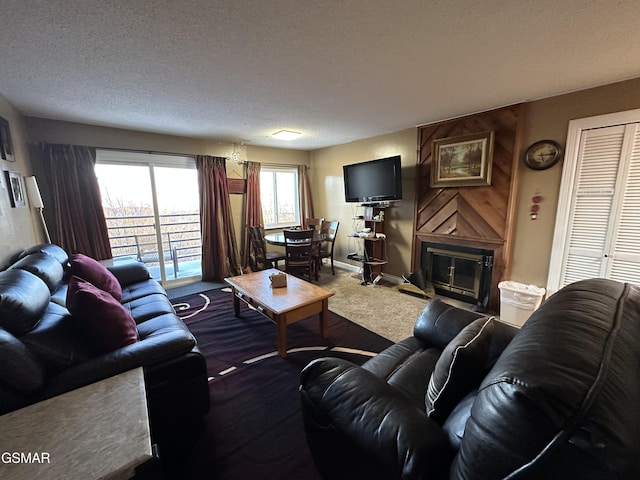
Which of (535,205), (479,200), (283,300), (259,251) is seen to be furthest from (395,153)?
(283,300)

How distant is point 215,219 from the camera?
4.42m

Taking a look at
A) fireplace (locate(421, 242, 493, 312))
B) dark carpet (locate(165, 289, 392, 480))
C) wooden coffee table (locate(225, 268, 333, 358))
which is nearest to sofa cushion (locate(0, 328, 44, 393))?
dark carpet (locate(165, 289, 392, 480))

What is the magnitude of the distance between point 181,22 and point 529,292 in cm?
365

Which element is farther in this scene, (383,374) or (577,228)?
(577,228)

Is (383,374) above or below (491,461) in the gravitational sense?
below

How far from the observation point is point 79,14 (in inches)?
53.1

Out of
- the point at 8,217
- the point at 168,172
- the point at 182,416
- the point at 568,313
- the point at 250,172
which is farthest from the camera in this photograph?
the point at 250,172

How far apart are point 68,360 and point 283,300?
1.44m

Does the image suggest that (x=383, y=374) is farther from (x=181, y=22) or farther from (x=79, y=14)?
(x=79, y=14)

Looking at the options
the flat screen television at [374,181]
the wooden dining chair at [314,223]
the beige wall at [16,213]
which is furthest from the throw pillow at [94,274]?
the wooden dining chair at [314,223]

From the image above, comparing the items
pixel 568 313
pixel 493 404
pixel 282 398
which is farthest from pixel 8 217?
pixel 568 313

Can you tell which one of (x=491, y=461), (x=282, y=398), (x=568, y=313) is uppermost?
(x=568, y=313)

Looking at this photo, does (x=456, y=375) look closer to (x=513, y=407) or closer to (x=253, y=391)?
(x=513, y=407)

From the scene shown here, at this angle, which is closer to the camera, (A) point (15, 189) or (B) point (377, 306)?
(A) point (15, 189)
